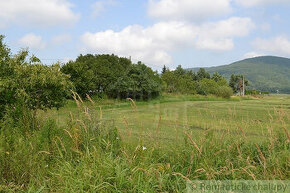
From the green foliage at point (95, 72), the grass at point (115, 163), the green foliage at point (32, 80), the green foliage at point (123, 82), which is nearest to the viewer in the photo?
the grass at point (115, 163)

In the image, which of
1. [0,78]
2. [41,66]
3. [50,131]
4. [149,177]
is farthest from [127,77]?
[149,177]

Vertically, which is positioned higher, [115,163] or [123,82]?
[123,82]

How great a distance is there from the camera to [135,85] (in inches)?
748

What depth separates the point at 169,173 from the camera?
3.08 metres

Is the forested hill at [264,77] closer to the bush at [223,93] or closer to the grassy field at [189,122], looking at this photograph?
the bush at [223,93]

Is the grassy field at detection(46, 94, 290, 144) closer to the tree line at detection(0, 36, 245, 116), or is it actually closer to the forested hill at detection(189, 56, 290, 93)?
the tree line at detection(0, 36, 245, 116)

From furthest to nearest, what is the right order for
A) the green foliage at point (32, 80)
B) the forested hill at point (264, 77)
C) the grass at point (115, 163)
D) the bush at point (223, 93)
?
the forested hill at point (264, 77)
the bush at point (223, 93)
the green foliage at point (32, 80)
the grass at point (115, 163)

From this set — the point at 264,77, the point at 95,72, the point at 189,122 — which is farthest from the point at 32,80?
the point at 264,77

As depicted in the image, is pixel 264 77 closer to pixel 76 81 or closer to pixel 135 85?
pixel 135 85

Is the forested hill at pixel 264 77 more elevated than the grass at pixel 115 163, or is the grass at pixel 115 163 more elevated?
the forested hill at pixel 264 77

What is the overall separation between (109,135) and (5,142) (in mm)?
1437

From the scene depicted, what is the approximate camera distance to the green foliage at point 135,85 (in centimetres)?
1897

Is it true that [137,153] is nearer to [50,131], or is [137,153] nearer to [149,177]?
[149,177]

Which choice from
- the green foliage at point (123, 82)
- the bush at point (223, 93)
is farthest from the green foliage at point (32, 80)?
the bush at point (223, 93)
